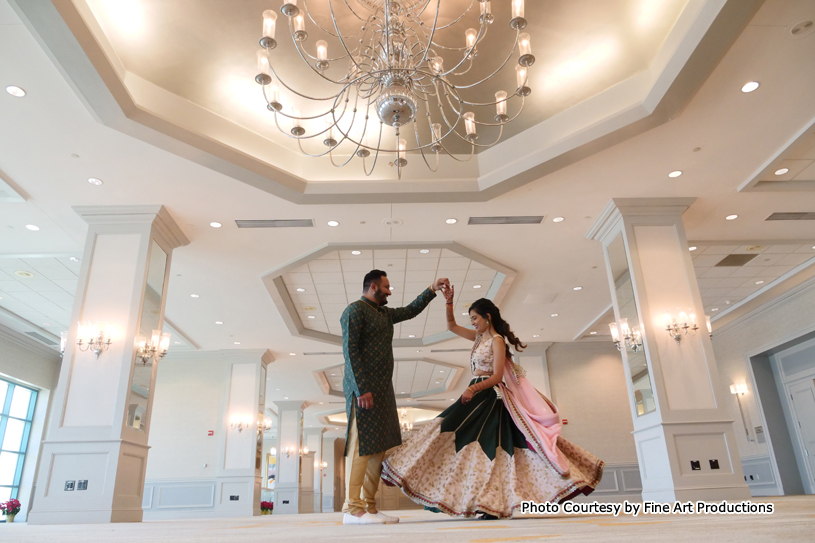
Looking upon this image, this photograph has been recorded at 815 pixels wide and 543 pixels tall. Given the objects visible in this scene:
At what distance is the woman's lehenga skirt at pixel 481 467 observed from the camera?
2.88 meters

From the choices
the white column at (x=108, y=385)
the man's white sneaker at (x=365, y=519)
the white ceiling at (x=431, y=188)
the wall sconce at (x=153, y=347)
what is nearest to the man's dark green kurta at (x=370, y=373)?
the man's white sneaker at (x=365, y=519)

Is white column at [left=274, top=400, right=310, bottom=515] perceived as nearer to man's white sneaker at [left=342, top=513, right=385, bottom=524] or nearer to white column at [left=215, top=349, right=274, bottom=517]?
white column at [left=215, top=349, right=274, bottom=517]

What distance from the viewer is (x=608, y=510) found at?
3.00 metres

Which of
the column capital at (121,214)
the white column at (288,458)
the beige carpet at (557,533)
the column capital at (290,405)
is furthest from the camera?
the column capital at (290,405)

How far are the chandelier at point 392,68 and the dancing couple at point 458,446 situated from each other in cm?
137

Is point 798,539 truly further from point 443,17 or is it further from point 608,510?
point 443,17

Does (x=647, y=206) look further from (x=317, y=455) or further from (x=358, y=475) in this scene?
(x=317, y=455)

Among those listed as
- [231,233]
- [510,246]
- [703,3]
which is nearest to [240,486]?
[231,233]

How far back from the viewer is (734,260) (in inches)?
339

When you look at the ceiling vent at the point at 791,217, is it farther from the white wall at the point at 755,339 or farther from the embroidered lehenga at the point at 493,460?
the embroidered lehenga at the point at 493,460

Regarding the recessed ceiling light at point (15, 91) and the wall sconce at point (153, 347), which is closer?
the recessed ceiling light at point (15, 91)

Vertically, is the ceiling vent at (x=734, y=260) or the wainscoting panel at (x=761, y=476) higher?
the ceiling vent at (x=734, y=260)

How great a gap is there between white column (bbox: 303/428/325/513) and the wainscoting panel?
17.1 m

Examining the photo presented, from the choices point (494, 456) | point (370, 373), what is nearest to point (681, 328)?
point (494, 456)
